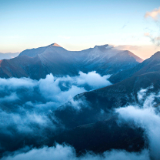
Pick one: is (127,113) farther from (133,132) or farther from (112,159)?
(112,159)

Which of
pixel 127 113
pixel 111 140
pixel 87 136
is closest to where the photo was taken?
pixel 111 140

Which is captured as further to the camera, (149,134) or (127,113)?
(127,113)

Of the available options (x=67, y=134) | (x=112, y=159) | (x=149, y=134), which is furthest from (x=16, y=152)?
(x=149, y=134)

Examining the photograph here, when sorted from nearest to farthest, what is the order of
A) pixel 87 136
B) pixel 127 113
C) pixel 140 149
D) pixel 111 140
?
1. pixel 140 149
2. pixel 111 140
3. pixel 87 136
4. pixel 127 113

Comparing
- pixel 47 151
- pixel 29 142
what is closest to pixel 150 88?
pixel 47 151

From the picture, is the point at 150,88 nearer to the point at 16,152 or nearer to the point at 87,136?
the point at 87,136

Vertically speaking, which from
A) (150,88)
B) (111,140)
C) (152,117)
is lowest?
(111,140)

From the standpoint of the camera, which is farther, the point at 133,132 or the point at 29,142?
→ the point at 29,142

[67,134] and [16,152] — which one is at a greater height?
[67,134]

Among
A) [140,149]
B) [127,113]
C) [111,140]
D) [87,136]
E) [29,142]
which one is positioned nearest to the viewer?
[140,149]
